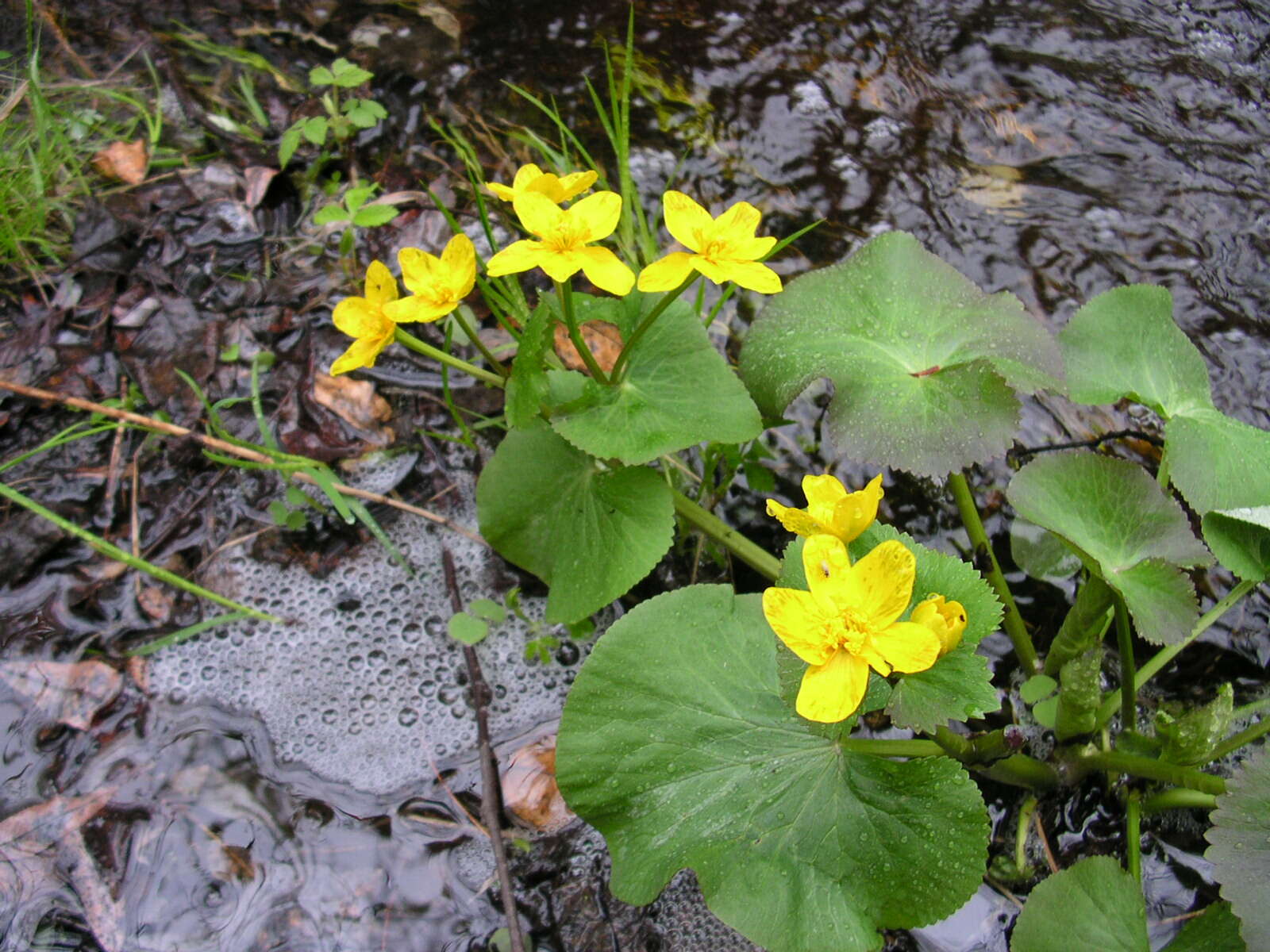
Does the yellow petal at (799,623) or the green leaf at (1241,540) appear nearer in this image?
the yellow petal at (799,623)

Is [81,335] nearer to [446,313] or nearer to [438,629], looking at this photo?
[438,629]

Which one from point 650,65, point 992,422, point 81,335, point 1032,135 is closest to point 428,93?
point 650,65

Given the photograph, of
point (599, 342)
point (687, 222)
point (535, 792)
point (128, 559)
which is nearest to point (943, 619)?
point (687, 222)

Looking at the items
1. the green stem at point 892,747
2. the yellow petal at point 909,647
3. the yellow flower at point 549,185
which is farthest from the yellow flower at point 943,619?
the yellow flower at point 549,185

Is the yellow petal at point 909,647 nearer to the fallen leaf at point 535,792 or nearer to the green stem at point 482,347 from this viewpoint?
the green stem at point 482,347

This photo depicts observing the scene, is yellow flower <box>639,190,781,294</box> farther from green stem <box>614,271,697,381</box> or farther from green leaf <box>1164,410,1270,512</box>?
green leaf <box>1164,410,1270,512</box>

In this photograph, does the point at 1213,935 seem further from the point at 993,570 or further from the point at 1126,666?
the point at 993,570
